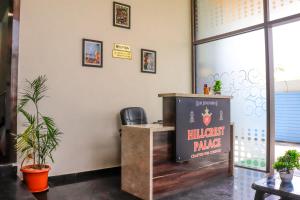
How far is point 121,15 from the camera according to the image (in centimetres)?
416

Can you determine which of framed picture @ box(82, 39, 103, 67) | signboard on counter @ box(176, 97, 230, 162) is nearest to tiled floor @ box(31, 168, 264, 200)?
signboard on counter @ box(176, 97, 230, 162)

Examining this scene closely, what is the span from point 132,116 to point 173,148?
1.16 m

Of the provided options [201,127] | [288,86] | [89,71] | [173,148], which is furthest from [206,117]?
[288,86]

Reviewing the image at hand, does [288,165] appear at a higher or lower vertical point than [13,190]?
higher

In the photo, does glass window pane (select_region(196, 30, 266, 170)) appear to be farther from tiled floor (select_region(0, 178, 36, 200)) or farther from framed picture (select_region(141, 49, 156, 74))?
tiled floor (select_region(0, 178, 36, 200))

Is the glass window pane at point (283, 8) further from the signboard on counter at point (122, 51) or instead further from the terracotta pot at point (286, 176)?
the terracotta pot at point (286, 176)

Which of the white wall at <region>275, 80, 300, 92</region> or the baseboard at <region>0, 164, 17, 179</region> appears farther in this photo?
the white wall at <region>275, 80, 300, 92</region>

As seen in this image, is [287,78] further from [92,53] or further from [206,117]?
[92,53]

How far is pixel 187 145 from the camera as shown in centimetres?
295

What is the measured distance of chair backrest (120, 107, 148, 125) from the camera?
3.77 meters

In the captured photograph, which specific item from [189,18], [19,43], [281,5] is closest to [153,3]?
[189,18]

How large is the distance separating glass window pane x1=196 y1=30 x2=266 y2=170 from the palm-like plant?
118 inches

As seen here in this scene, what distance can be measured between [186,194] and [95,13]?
9.69 feet

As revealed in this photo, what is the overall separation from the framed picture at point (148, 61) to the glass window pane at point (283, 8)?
2.05 metres
